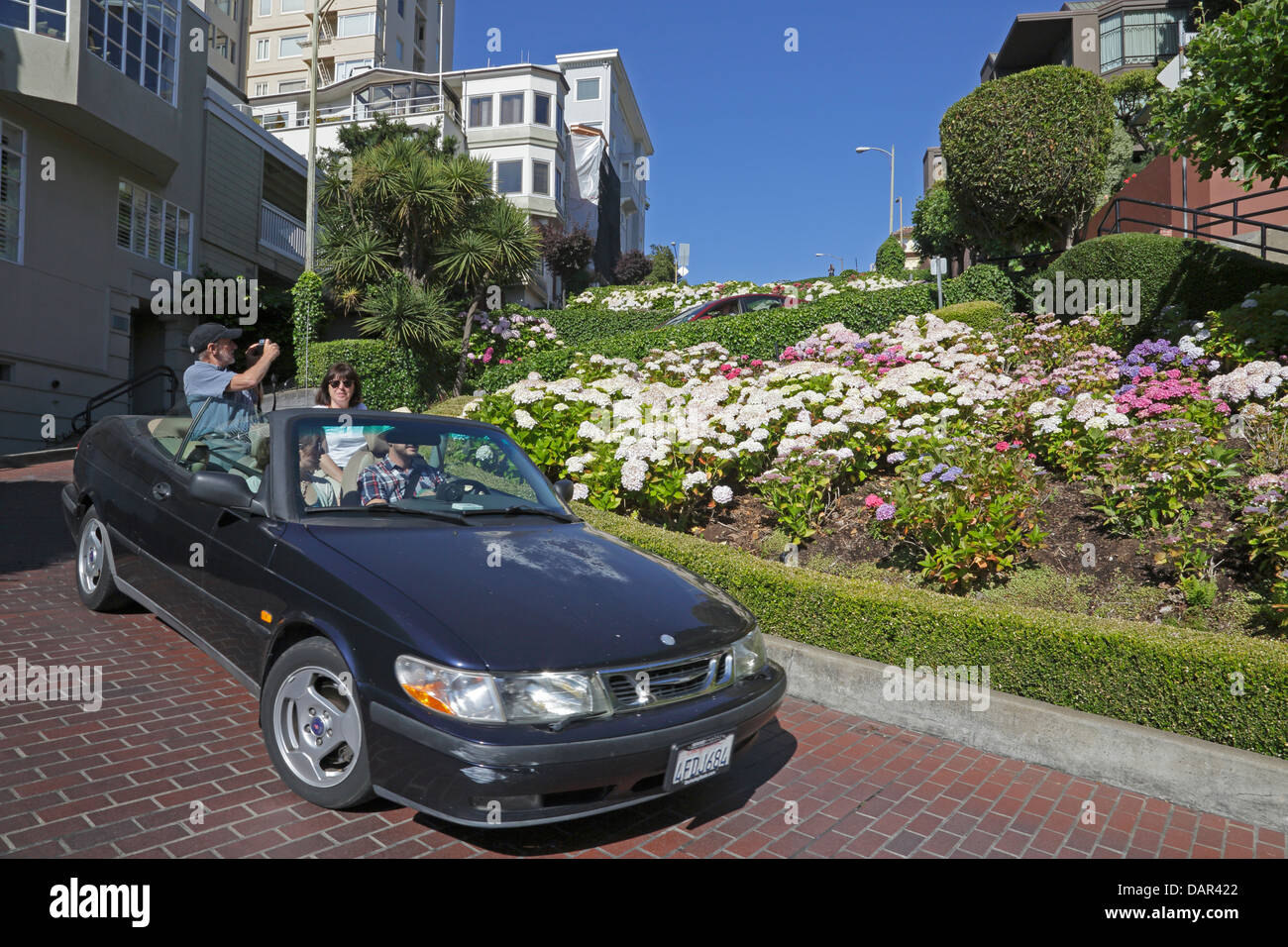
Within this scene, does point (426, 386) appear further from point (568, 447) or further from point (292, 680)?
point (292, 680)

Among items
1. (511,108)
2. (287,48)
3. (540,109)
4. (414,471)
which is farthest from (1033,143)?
(287,48)

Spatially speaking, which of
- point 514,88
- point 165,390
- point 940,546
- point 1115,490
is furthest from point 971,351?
point 514,88

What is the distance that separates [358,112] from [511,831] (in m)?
39.6

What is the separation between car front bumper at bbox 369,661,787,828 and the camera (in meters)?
2.59

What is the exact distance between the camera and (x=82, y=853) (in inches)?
108

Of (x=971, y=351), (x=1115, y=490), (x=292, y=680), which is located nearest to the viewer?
(x=292, y=680)

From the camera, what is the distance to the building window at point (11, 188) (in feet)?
47.1

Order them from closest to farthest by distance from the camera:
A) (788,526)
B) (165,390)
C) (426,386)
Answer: (788,526) → (426,386) → (165,390)

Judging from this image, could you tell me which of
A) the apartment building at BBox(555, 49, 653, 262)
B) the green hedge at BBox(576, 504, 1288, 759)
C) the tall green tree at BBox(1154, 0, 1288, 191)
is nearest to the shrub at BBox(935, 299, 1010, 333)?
the tall green tree at BBox(1154, 0, 1288, 191)

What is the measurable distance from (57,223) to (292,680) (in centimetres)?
1675

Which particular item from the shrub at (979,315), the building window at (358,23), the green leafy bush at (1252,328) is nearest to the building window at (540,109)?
the building window at (358,23)

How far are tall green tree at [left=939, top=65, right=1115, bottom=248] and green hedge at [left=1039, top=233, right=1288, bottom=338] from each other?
291cm

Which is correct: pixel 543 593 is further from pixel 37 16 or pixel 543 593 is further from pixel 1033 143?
pixel 37 16

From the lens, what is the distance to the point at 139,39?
1684cm
